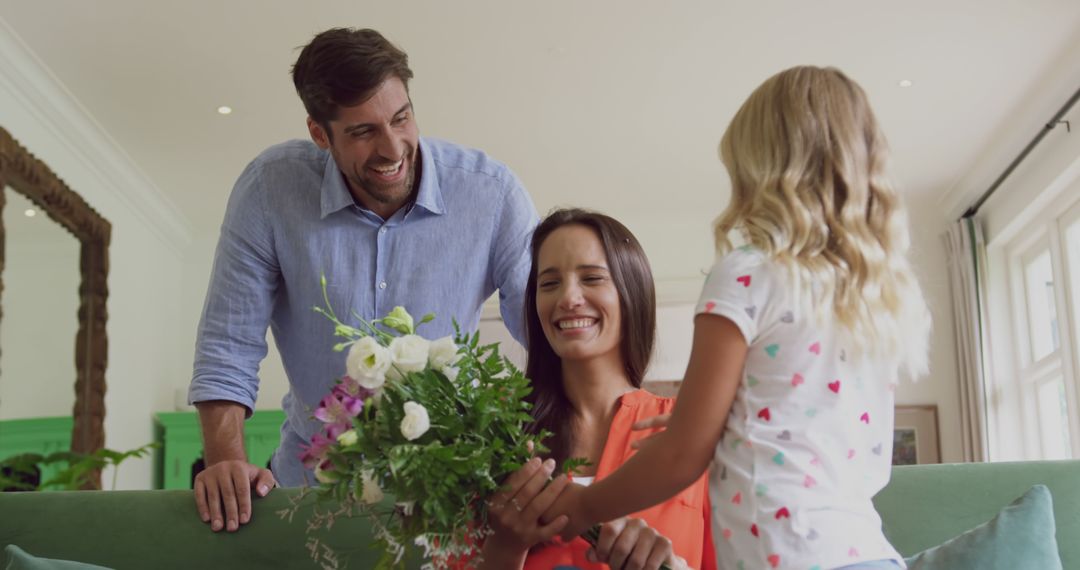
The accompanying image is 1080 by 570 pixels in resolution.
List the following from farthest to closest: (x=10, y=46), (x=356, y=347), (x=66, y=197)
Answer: (x=66, y=197) < (x=10, y=46) < (x=356, y=347)

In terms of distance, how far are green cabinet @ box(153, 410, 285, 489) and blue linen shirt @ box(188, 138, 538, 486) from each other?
15.9 feet

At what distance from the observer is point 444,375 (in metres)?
1.73

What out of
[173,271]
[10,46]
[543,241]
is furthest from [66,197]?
[543,241]

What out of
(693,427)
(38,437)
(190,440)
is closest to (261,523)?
(693,427)

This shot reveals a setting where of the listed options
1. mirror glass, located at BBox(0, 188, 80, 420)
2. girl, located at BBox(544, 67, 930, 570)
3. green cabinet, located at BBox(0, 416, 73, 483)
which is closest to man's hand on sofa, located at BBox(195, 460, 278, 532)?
girl, located at BBox(544, 67, 930, 570)

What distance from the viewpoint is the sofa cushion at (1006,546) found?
6.36 feet

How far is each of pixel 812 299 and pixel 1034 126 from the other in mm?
5487

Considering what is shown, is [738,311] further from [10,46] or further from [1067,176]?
[1067,176]

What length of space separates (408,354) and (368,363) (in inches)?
2.6

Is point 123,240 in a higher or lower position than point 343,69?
higher

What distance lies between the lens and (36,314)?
216 inches

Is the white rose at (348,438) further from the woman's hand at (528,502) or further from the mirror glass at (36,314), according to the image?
the mirror glass at (36,314)

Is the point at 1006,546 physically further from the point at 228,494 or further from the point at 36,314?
the point at 36,314

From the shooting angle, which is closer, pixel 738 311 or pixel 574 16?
pixel 738 311
